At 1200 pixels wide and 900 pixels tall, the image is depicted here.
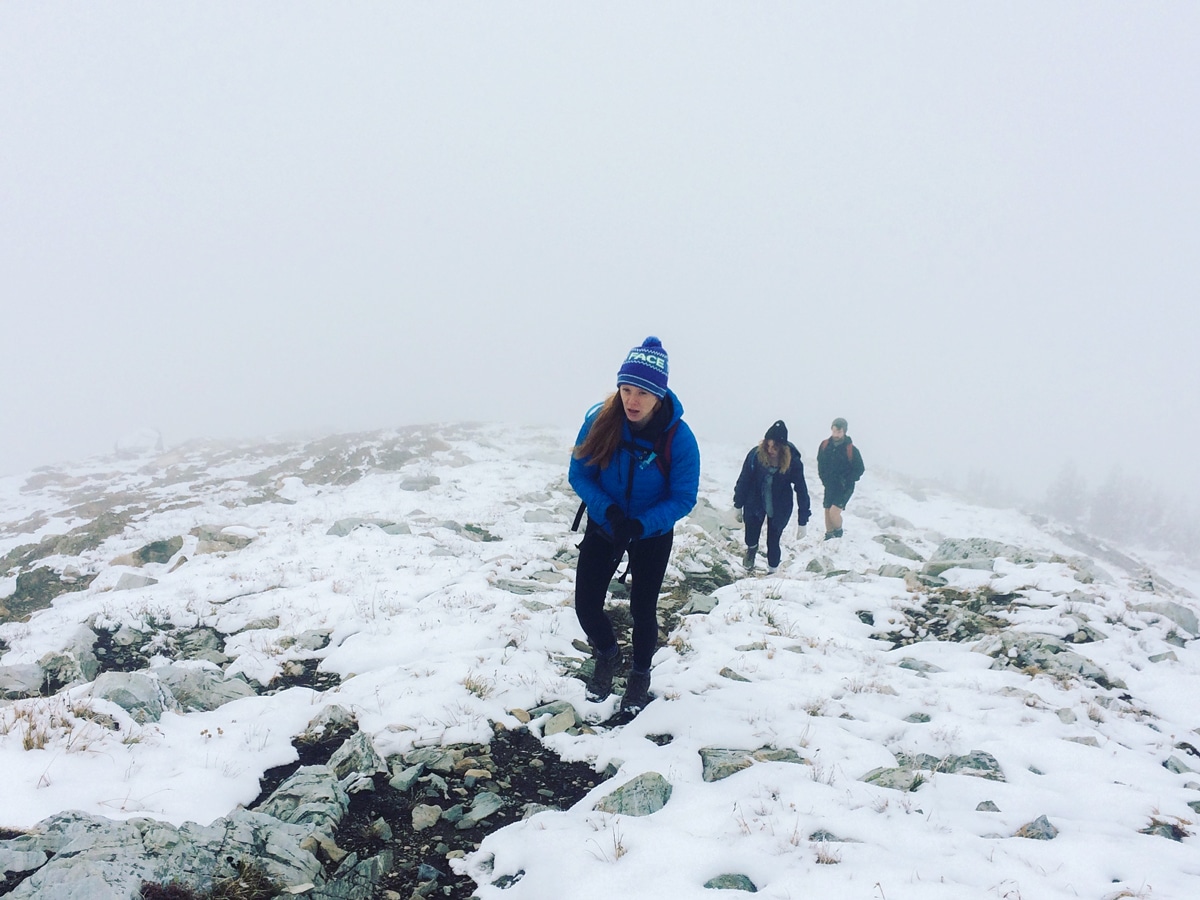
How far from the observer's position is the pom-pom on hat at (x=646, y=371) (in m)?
5.03

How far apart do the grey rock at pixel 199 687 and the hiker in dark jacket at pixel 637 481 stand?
12.7 feet

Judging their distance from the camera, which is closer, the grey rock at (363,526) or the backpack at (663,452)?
the backpack at (663,452)

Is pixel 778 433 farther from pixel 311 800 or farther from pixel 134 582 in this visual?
pixel 134 582

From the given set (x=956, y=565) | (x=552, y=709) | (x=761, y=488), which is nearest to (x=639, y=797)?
(x=552, y=709)

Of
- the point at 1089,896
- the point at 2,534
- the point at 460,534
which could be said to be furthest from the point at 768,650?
the point at 2,534

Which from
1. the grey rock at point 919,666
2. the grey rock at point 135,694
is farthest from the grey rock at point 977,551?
the grey rock at point 135,694

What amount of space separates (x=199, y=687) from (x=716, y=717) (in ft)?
17.2

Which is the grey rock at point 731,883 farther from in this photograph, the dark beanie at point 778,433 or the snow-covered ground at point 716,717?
the dark beanie at point 778,433

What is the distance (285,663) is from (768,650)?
5870 mm

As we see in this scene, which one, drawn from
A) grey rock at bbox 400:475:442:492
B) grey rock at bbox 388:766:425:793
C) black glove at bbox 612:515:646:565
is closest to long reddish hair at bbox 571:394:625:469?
black glove at bbox 612:515:646:565

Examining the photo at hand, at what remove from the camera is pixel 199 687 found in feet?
19.7

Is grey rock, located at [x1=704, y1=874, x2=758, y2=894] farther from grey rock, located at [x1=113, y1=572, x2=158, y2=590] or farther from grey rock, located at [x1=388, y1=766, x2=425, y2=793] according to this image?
grey rock, located at [x1=113, y1=572, x2=158, y2=590]

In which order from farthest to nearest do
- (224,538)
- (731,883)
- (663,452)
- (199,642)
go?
(224,538) < (199,642) < (663,452) < (731,883)

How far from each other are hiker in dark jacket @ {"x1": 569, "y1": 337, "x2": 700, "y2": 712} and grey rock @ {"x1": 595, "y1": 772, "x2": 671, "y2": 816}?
4.54 ft
